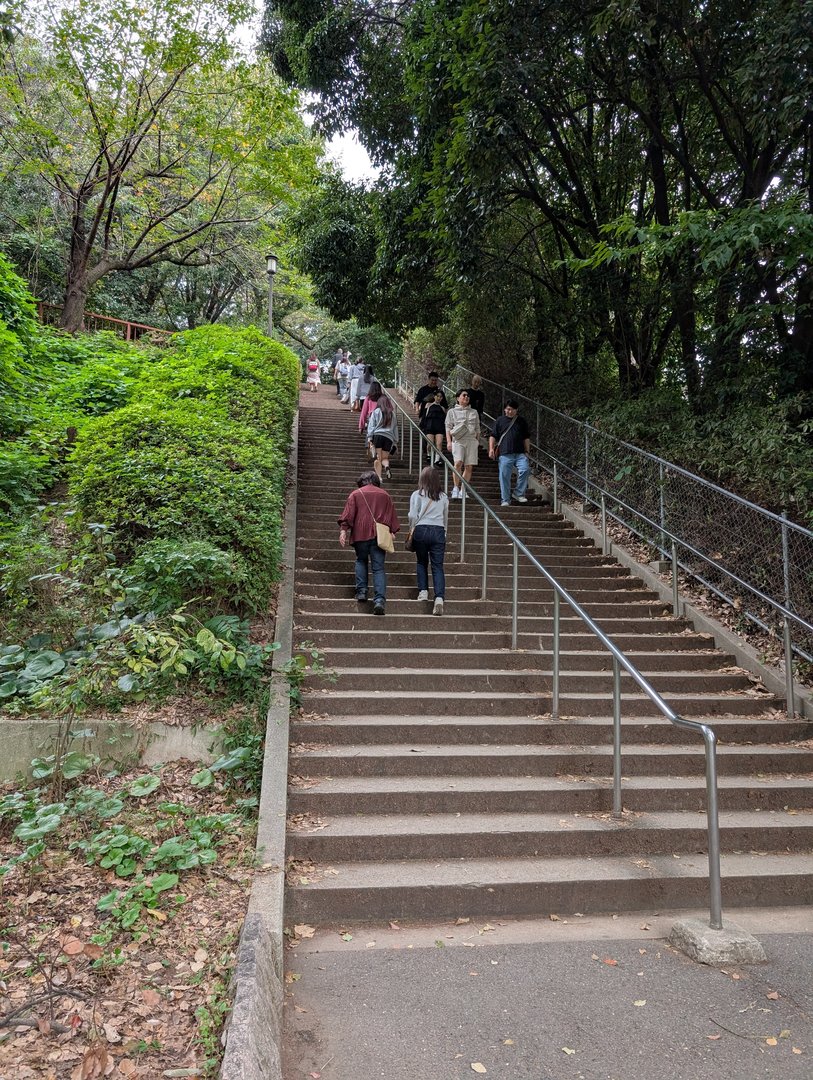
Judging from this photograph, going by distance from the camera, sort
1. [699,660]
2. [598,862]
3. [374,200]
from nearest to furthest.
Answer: [598,862] → [699,660] → [374,200]

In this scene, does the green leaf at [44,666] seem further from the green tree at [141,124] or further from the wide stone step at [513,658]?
the green tree at [141,124]

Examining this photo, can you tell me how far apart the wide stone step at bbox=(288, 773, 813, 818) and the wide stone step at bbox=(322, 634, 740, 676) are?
1.40 m

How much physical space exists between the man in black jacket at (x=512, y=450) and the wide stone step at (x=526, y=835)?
6.53 meters

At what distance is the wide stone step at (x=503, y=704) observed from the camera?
17.0 ft

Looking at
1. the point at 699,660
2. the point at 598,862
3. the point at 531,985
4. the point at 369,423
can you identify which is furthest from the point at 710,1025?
the point at 369,423

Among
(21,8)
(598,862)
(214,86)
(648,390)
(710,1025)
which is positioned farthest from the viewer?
(214,86)

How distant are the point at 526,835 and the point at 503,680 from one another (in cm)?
179

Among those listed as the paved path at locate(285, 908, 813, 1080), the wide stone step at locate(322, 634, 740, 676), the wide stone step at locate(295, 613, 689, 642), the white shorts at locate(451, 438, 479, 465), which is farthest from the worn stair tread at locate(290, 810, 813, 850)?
the white shorts at locate(451, 438, 479, 465)

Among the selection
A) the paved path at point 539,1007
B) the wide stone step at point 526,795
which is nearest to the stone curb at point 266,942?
the paved path at point 539,1007

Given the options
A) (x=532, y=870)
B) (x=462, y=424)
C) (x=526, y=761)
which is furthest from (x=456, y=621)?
(x=462, y=424)

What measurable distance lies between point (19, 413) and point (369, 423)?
17.0 feet

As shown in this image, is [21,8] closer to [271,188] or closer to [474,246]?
[271,188]

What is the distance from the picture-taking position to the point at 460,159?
8.46 m

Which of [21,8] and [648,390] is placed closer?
[648,390]
